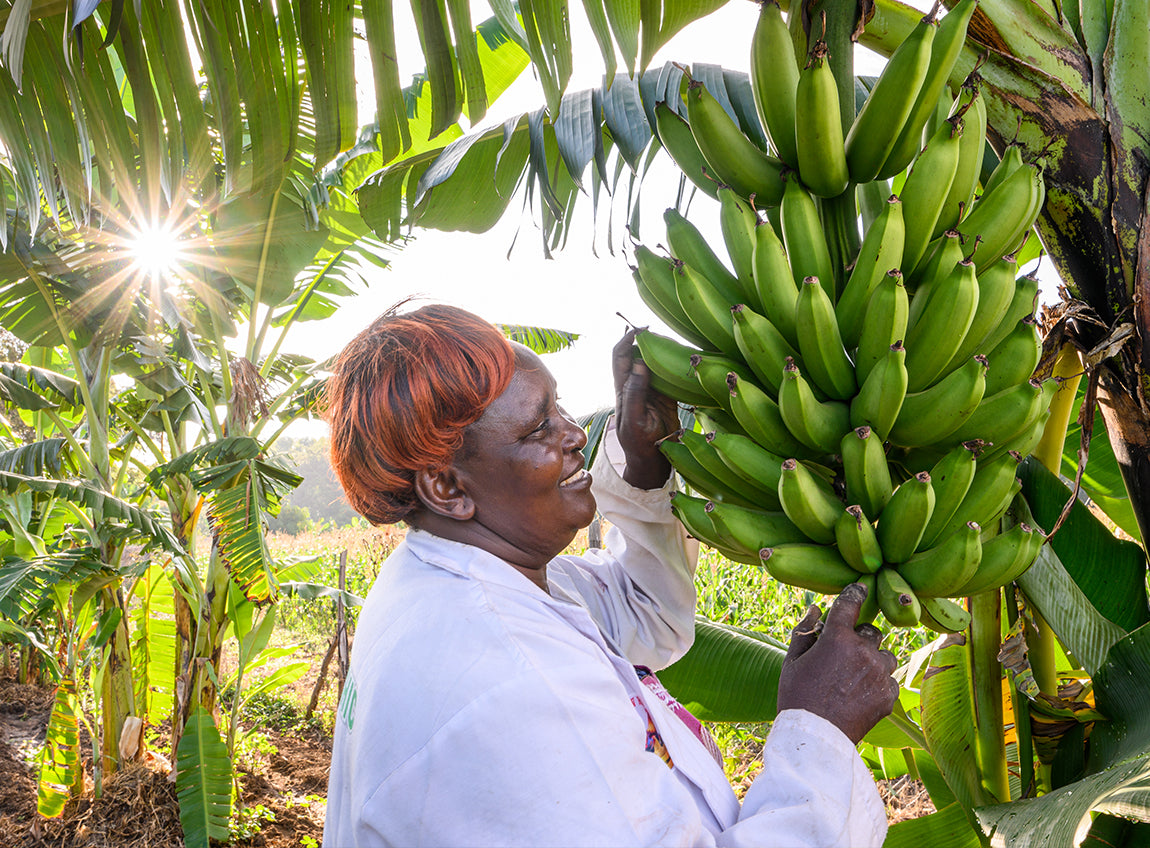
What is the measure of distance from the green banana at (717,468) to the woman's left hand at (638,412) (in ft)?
0.58

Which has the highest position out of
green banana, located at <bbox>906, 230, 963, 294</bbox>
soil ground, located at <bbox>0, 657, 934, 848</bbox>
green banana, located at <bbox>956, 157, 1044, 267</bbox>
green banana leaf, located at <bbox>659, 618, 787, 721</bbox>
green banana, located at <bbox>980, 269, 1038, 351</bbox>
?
green banana, located at <bbox>956, 157, 1044, 267</bbox>

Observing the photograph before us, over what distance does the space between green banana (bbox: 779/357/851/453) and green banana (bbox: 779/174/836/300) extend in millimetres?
158

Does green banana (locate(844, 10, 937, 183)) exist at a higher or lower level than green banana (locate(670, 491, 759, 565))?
higher

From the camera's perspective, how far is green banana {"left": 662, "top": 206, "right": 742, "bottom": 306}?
4.08 feet

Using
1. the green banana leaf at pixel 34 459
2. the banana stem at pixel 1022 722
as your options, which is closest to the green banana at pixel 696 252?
the banana stem at pixel 1022 722

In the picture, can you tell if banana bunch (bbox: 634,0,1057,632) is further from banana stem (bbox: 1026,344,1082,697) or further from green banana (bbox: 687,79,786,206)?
banana stem (bbox: 1026,344,1082,697)

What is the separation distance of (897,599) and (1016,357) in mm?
395

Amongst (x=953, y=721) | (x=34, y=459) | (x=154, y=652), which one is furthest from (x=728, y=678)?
(x=154, y=652)

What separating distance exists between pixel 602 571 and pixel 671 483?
0.95 ft

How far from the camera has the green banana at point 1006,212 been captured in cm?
108

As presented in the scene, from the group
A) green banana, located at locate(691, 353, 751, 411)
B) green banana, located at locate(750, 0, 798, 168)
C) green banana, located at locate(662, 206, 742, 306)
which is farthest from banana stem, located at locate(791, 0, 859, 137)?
green banana, located at locate(691, 353, 751, 411)

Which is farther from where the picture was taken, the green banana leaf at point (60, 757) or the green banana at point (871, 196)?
the green banana leaf at point (60, 757)

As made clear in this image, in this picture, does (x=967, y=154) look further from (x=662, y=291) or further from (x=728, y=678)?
(x=728, y=678)

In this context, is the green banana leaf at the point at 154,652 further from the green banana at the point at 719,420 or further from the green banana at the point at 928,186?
the green banana at the point at 928,186
